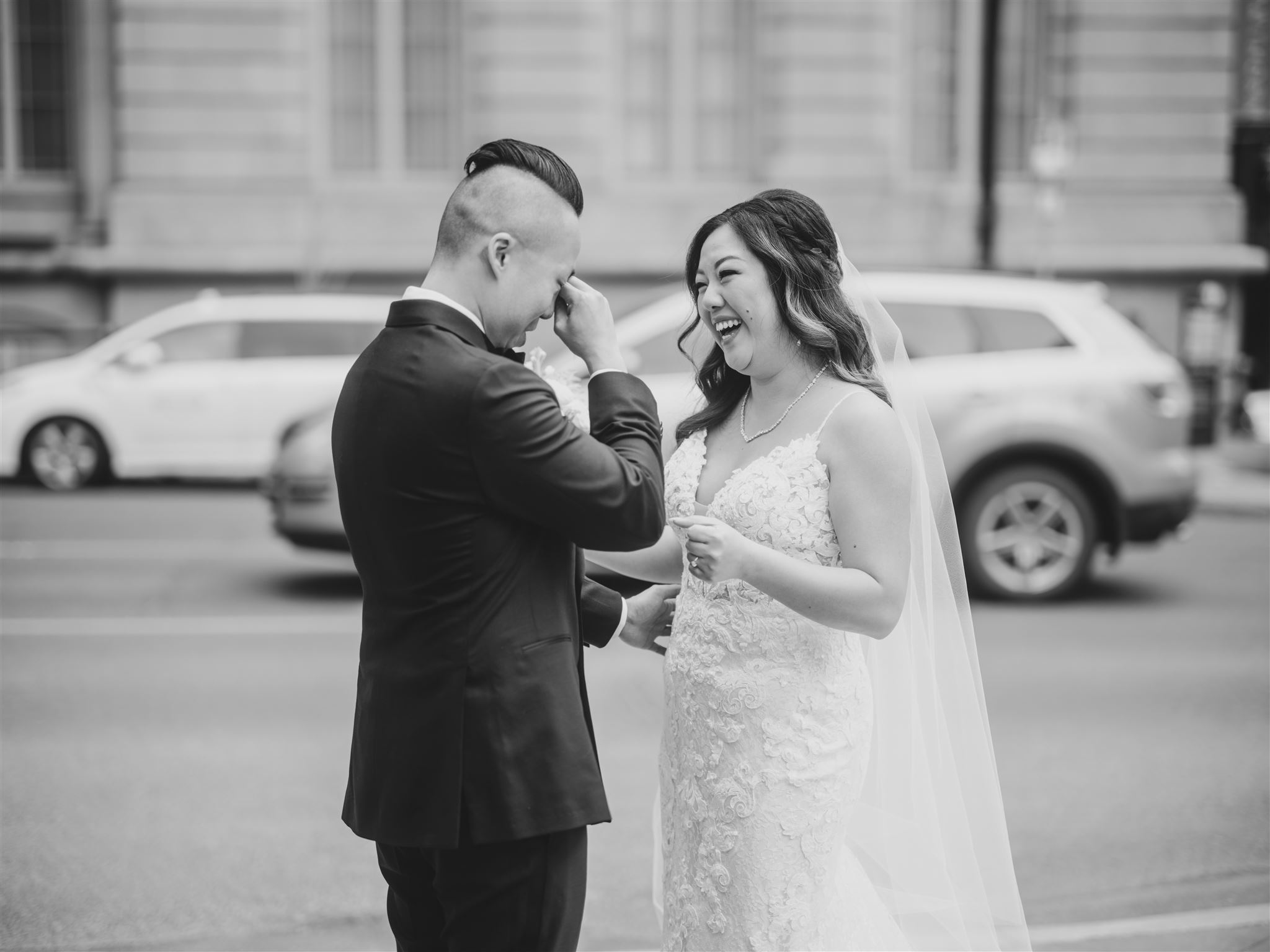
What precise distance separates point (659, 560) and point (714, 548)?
2.46ft

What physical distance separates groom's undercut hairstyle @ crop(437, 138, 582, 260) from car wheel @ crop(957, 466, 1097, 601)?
22.5 feet

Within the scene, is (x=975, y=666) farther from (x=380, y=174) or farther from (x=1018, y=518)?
(x=380, y=174)

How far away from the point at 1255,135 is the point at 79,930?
21660 millimetres

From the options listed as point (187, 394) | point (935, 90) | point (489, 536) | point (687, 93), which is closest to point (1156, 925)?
point (489, 536)

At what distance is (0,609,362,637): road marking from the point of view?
787cm

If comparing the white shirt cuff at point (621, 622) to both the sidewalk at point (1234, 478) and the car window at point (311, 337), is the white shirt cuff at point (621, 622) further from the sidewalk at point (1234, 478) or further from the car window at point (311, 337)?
the sidewalk at point (1234, 478)

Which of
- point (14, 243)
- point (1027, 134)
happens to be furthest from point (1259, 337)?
point (14, 243)

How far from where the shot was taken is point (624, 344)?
8492 mm

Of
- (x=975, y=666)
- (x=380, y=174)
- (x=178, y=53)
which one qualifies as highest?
(x=178, y=53)

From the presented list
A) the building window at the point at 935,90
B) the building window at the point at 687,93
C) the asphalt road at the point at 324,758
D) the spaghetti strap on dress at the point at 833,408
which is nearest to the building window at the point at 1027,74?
the building window at the point at 935,90

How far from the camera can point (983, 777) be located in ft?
10.7

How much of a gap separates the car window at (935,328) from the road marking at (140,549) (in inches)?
198

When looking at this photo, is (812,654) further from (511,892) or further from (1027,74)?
(1027,74)

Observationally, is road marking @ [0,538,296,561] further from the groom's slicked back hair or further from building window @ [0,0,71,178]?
building window @ [0,0,71,178]
